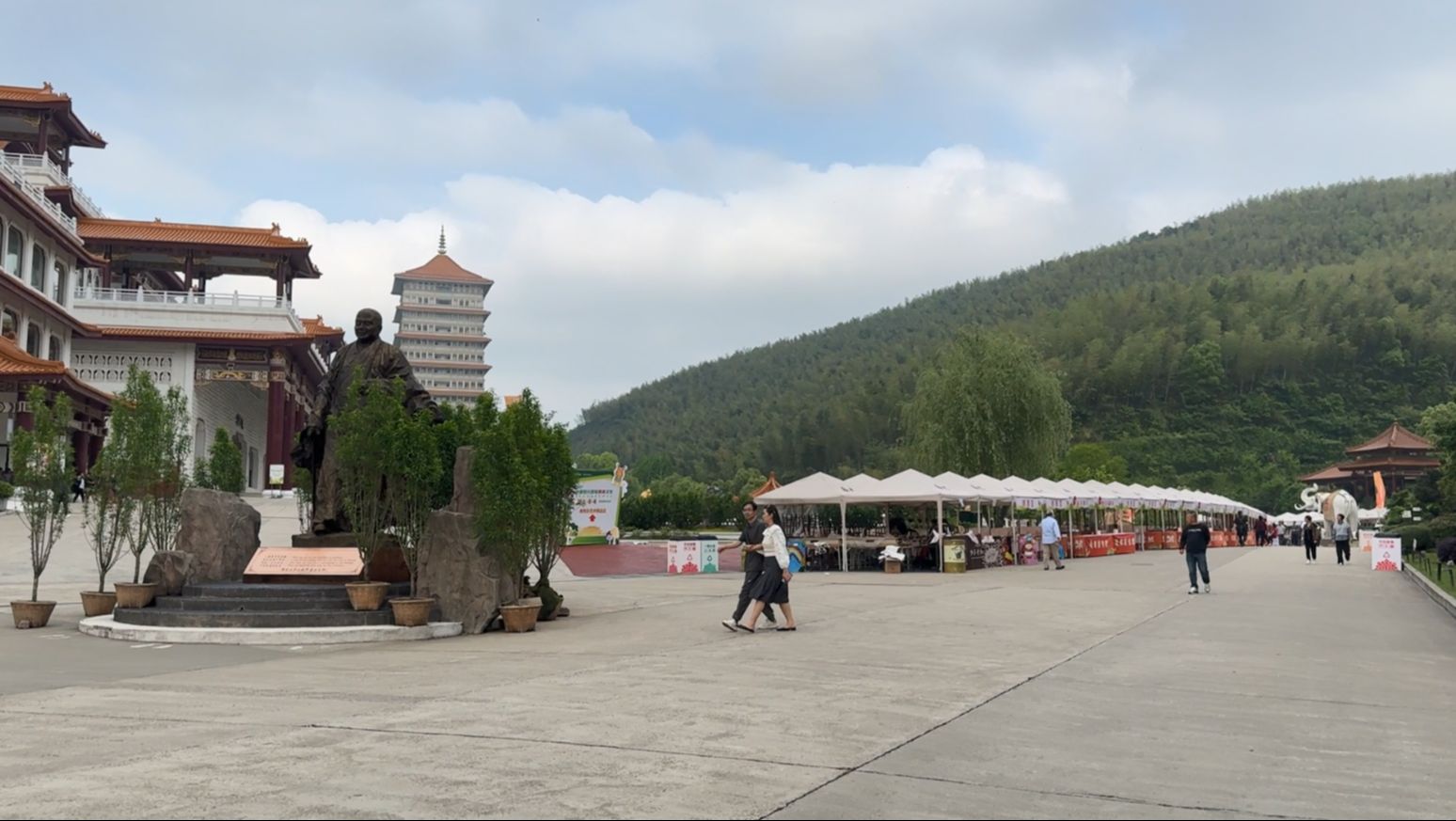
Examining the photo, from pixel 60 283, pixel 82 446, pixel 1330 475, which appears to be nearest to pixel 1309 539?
pixel 82 446

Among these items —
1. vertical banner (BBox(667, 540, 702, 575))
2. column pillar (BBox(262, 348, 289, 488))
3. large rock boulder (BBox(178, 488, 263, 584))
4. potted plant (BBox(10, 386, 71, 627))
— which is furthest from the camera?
column pillar (BBox(262, 348, 289, 488))

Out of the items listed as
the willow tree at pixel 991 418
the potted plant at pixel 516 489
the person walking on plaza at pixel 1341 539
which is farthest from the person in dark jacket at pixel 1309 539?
the potted plant at pixel 516 489

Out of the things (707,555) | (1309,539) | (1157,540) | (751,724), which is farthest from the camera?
(1157,540)

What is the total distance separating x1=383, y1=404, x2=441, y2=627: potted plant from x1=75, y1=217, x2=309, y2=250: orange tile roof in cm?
3296

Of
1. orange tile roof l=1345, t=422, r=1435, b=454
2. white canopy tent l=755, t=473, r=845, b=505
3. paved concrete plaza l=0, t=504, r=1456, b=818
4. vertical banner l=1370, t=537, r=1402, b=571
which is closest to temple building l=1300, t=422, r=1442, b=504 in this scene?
orange tile roof l=1345, t=422, r=1435, b=454

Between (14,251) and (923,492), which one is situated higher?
(14,251)

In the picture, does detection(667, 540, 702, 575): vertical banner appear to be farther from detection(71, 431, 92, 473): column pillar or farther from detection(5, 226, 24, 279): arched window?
detection(5, 226, 24, 279): arched window

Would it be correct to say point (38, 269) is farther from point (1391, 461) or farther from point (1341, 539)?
point (1391, 461)

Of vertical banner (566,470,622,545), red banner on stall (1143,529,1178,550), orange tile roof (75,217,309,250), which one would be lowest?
red banner on stall (1143,529,1178,550)

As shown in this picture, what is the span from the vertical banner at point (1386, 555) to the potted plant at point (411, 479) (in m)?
20.9

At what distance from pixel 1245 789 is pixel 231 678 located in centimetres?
652

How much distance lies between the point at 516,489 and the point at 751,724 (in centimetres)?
585

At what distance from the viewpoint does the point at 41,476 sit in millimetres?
11898

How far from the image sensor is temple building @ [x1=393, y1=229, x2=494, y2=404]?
9200 centimetres
